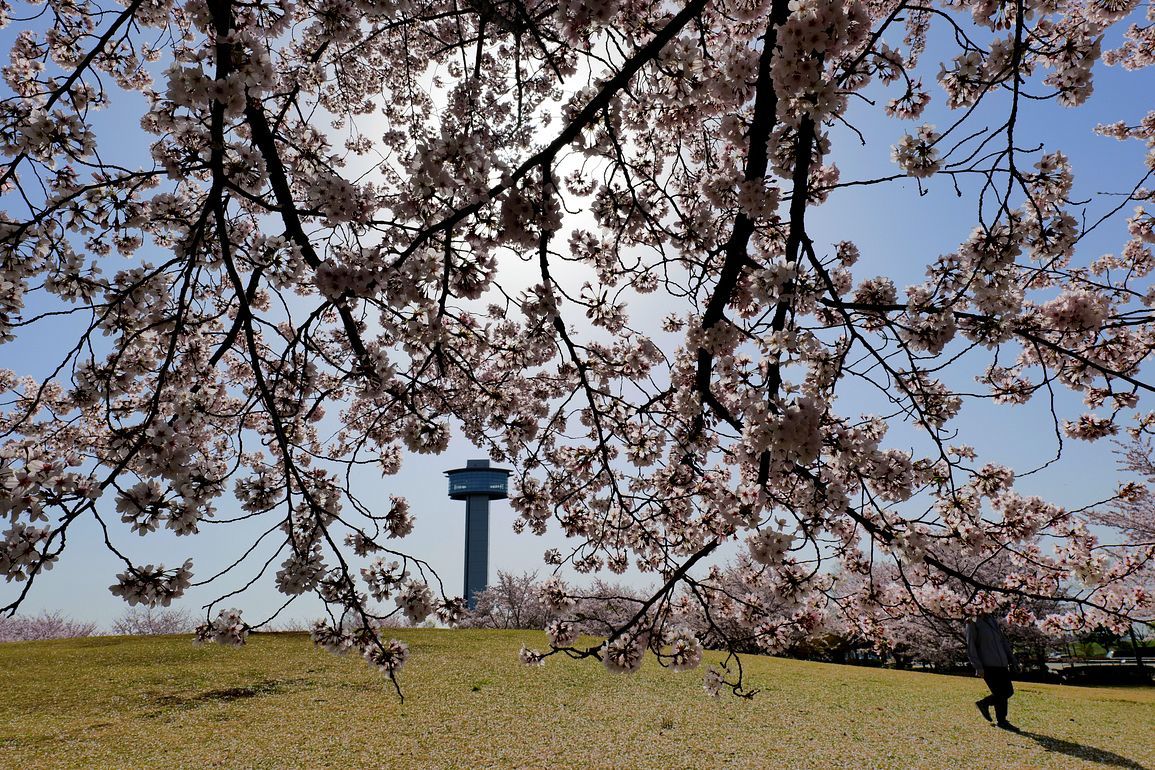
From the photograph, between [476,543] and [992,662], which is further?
[476,543]

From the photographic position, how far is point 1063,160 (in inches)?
133

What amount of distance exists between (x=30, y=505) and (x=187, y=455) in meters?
0.74

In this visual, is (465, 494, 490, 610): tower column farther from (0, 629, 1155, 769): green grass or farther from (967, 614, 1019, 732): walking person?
(967, 614, 1019, 732): walking person

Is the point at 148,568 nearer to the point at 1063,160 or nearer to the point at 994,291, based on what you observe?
the point at 994,291

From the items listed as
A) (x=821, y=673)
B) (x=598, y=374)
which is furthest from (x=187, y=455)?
(x=821, y=673)

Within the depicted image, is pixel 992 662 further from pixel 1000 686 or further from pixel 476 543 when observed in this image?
pixel 476 543

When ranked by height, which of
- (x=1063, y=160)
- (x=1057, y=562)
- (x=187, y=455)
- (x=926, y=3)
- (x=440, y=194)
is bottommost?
(x=1057, y=562)

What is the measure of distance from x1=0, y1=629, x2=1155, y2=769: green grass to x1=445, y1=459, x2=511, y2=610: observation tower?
4080cm

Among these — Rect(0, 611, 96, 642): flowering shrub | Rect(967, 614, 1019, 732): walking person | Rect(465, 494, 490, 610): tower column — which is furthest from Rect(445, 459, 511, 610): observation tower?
Rect(967, 614, 1019, 732): walking person

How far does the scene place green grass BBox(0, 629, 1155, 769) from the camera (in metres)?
4.50

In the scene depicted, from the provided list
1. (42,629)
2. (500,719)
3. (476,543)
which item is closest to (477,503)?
(476,543)

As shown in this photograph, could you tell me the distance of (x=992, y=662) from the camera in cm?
651

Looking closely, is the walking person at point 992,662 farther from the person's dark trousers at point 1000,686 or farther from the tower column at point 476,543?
the tower column at point 476,543

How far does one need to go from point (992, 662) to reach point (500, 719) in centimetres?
567
